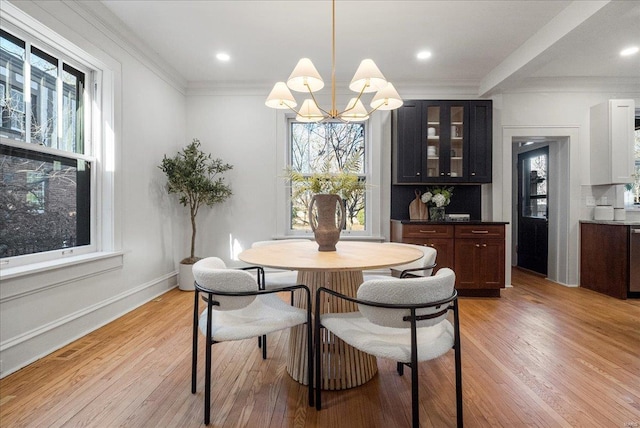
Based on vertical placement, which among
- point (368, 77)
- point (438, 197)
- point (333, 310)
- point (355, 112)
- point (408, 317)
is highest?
point (368, 77)

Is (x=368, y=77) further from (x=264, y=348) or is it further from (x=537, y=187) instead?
(x=537, y=187)

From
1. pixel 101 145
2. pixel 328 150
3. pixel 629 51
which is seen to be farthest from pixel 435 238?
pixel 101 145

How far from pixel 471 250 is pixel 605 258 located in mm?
1734

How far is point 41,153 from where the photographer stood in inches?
94.4

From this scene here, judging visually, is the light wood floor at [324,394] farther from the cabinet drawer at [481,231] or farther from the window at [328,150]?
the window at [328,150]

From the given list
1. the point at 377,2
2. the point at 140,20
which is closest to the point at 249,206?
the point at 140,20

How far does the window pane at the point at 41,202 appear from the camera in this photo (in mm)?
2158

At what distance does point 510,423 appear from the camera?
1585 millimetres

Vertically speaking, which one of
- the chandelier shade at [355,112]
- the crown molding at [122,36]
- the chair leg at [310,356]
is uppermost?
the crown molding at [122,36]

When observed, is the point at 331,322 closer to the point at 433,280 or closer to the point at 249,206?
the point at 433,280

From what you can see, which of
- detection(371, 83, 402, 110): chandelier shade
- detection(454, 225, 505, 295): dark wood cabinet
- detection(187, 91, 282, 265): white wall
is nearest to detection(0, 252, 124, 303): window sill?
detection(187, 91, 282, 265): white wall

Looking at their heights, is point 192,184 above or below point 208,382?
above

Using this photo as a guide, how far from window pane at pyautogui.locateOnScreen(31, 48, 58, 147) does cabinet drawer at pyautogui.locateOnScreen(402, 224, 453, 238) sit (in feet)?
11.6

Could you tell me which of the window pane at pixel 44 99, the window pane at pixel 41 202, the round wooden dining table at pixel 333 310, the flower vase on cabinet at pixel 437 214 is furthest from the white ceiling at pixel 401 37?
the round wooden dining table at pixel 333 310
